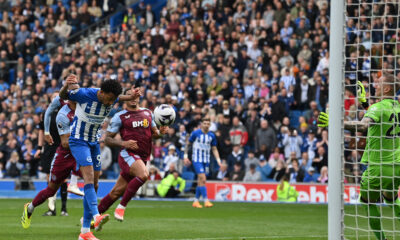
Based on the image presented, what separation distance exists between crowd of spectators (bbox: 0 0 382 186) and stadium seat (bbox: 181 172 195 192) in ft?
0.89

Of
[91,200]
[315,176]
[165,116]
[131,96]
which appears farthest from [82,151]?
[315,176]

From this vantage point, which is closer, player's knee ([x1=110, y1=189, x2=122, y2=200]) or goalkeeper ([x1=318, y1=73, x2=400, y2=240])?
goalkeeper ([x1=318, y1=73, x2=400, y2=240])

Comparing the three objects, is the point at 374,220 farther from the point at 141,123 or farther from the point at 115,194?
the point at 141,123

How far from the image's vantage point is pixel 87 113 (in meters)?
10.7

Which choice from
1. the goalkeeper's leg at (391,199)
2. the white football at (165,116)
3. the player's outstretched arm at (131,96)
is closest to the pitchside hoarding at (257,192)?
the white football at (165,116)

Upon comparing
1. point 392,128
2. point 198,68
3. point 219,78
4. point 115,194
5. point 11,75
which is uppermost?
point 11,75

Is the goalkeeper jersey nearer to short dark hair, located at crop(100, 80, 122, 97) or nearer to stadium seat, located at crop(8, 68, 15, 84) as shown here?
short dark hair, located at crop(100, 80, 122, 97)

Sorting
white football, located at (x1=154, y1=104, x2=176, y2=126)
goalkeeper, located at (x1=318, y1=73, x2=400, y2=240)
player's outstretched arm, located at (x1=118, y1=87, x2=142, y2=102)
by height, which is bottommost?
goalkeeper, located at (x1=318, y1=73, x2=400, y2=240)

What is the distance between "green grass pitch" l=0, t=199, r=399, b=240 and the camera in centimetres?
1174

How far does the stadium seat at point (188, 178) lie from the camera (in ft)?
76.7

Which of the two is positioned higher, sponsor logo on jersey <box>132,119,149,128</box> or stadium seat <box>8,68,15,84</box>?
stadium seat <box>8,68,15,84</box>

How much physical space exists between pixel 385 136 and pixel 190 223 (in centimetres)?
529

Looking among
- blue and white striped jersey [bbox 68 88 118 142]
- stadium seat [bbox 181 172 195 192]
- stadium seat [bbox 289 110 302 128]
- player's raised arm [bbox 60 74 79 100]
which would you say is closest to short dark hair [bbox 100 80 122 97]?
blue and white striped jersey [bbox 68 88 118 142]

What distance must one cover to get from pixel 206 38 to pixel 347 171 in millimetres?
8265
